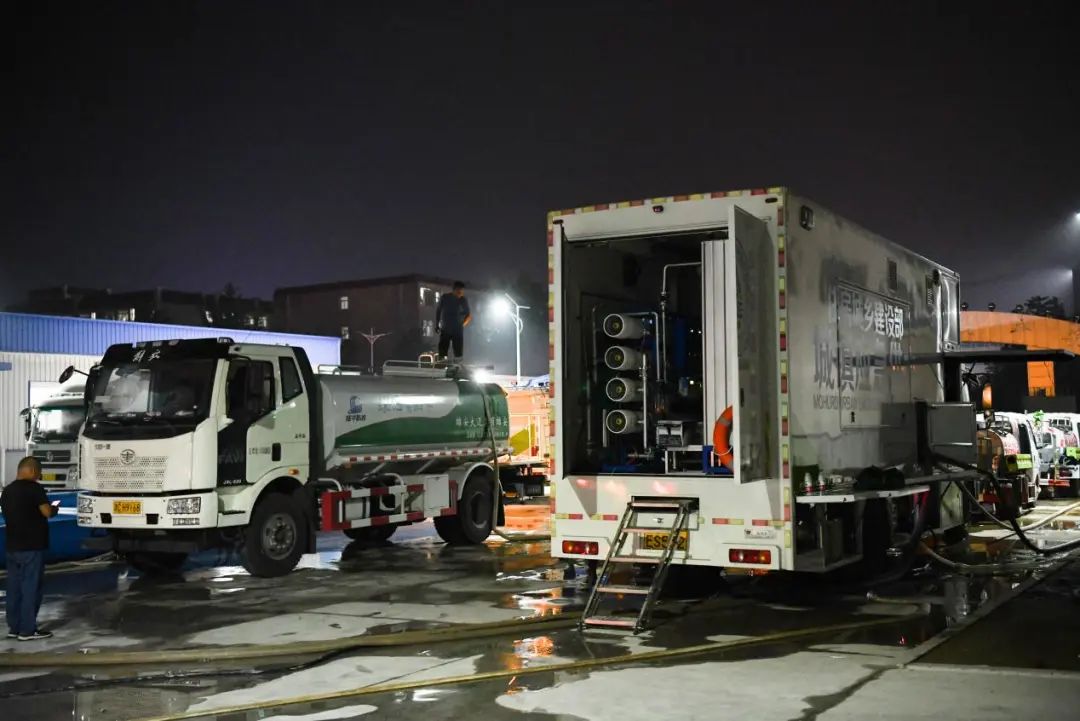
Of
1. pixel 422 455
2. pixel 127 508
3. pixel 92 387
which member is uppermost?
pixel 92 387

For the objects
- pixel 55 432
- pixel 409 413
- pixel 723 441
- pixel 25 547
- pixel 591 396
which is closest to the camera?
pixel 723 441

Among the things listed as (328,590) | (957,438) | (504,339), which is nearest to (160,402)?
(328,590)

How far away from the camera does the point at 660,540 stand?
10.6 meters

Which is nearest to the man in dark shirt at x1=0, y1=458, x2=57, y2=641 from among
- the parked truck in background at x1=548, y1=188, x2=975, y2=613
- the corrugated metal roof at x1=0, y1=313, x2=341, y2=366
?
the parked truck in background at x1=548, y1=188, x2=975, y2=613

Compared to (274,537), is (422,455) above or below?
above

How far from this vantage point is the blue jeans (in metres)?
10.5

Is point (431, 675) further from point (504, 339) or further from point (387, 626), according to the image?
point (504, 339)

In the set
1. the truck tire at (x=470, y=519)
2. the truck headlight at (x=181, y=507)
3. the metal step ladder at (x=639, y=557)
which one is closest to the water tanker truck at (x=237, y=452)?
the truck headlight at (x=181, y=507)

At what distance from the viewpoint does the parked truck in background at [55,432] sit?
23.6m

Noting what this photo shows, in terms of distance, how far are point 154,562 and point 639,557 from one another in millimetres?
7969

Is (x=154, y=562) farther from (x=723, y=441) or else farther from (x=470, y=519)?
(x=723, y=441)

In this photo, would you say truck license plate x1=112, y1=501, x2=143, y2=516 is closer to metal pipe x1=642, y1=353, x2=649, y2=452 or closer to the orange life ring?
metal pipe x1=642, y1=353, x2=649, y2=452

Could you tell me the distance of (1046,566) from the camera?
14547 millimetres

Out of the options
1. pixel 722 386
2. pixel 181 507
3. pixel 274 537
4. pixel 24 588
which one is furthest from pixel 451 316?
pixel 24 588
